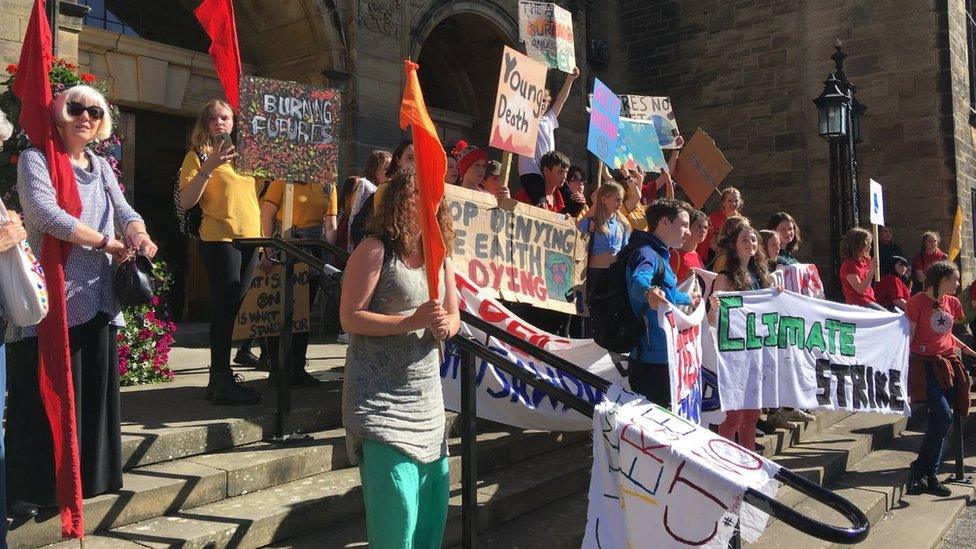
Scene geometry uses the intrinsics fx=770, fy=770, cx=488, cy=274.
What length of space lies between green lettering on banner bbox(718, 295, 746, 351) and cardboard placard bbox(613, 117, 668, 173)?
2.21m

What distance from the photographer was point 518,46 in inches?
455

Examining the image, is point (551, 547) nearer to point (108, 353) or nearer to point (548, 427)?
point (548, 427)

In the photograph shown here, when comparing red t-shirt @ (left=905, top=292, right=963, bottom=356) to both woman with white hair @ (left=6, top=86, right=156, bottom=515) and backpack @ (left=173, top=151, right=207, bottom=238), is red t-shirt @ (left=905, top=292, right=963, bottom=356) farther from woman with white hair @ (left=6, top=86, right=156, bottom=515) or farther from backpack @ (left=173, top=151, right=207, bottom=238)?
woman with white hair @ (left=6, top=86, right=156, bottom=515)

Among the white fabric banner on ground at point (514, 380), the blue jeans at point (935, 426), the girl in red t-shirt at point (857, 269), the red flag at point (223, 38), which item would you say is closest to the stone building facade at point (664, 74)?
the red flag at point (223, 38)

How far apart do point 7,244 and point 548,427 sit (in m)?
3.05

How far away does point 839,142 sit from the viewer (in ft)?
36.9

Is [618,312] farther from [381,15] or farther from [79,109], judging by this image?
[381,15]

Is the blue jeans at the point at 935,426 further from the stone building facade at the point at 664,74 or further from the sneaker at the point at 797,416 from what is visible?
the stone building facade at the point at 664,74

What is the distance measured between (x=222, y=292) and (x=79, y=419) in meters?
1.28

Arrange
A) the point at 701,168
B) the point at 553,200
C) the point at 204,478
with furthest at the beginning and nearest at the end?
the point at 701,168
the point at 553,200
the point at 204,478

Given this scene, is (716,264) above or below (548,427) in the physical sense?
above

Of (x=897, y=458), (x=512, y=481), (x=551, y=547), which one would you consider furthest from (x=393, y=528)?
(x=897, y=458)

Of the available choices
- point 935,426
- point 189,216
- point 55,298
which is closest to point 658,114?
point 935,426

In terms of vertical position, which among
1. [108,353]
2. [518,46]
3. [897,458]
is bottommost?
[897,458]
